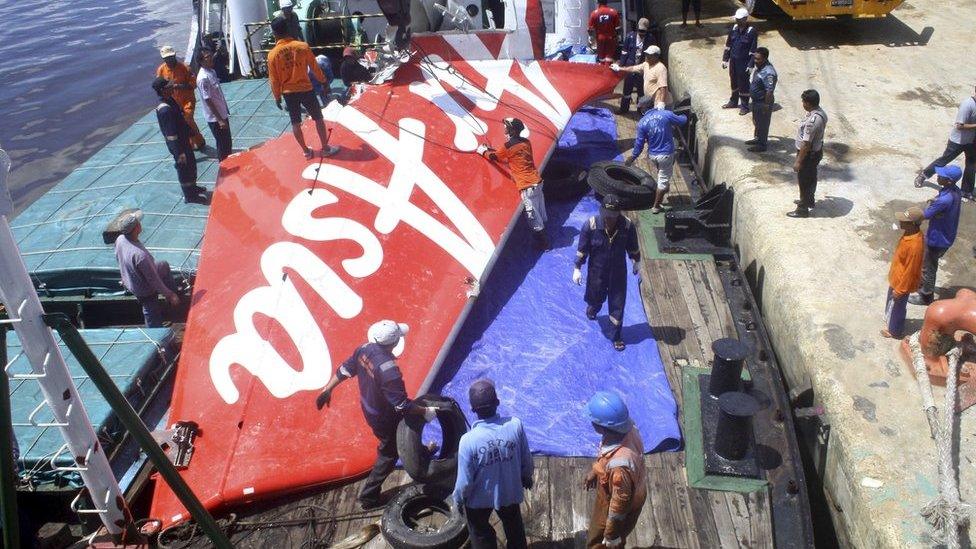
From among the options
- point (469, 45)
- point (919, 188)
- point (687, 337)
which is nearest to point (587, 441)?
point (687, 337)

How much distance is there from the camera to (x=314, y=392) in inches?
245

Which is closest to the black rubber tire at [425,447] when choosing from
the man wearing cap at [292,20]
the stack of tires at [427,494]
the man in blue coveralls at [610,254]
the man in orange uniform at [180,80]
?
the stack of tires at [427,494]

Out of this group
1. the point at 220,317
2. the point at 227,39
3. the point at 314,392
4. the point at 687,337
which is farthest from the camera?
the point at 227,39

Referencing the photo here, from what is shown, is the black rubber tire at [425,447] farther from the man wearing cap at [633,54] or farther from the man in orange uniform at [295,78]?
the man wearing cap at [633,54]

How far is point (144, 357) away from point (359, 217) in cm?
256

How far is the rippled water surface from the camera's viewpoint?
2139cm

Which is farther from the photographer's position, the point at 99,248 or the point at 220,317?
the point at 99,248

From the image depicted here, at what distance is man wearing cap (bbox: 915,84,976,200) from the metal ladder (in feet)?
30.0

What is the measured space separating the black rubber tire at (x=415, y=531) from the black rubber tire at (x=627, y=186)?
17.7 ft

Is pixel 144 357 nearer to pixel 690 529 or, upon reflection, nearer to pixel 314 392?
pixel 314 392

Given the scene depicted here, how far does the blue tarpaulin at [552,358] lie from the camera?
652 cm

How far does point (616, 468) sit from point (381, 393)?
1896 millimetres

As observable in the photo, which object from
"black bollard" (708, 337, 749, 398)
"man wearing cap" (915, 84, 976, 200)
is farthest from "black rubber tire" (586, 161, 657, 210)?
"black bollard" (708, 337, 749, 398)

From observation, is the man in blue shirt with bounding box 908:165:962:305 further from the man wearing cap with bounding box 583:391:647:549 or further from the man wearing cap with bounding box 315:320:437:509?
the man wearing cap with bounding box 315:320:437:509
